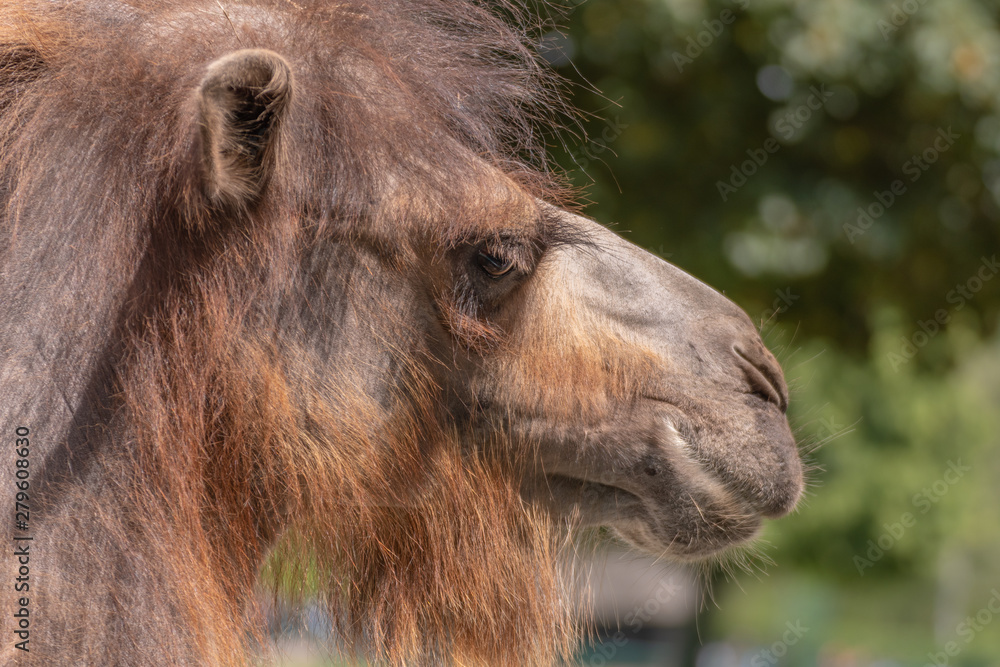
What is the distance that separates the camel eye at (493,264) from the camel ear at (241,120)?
1.73ft

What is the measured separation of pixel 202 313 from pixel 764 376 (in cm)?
149

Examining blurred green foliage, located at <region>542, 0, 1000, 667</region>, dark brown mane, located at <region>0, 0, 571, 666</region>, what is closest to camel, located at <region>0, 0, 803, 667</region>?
dark brown mane, located at <region>0, 0, 571, 666</region>

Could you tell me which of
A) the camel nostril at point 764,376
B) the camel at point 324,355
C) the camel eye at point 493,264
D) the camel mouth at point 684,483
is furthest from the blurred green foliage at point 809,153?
the camel eye at point 493,264

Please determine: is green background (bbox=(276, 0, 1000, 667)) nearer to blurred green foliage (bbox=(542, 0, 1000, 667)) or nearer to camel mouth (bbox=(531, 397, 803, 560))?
blurred green foliage (bbox=(542, 0, 1000, 667))

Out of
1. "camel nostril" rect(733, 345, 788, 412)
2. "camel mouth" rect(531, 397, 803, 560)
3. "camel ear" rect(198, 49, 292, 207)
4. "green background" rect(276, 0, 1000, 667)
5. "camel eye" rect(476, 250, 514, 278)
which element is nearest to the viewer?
"camel ear" rect(198, 49, 292, 207)

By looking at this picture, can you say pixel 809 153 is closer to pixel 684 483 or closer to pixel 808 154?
pixel 808 154

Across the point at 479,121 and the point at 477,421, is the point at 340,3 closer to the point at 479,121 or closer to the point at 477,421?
the point at 479,121

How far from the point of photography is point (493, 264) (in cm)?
222

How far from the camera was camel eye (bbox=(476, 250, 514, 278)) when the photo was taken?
220 cm

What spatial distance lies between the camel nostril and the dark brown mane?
738mm

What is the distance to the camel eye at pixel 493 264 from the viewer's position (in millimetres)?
2203

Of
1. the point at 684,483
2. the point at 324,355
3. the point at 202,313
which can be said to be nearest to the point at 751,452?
the point at 684,483

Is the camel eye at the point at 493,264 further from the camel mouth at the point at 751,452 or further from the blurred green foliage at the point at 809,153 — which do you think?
the blurred green foliage at the point at 809,153

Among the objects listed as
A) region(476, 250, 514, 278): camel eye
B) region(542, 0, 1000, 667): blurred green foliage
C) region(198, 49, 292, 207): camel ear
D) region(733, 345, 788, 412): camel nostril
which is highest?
region(198, 49, 292, 207): camel ear
